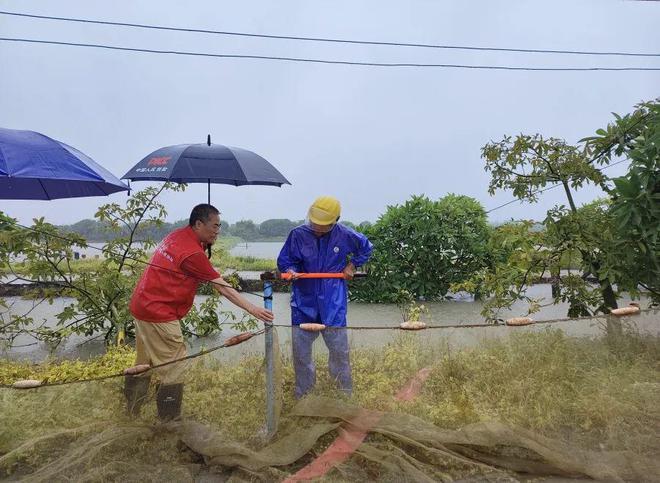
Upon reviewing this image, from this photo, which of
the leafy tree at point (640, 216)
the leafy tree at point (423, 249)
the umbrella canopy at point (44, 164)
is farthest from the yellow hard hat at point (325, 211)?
the leafy tree at point (423, 249)

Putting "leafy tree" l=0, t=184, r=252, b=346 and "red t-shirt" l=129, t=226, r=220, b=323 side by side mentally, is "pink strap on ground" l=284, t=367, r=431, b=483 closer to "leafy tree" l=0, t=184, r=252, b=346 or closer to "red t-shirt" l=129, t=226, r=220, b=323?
"red t-shirt" l=129, t=226, r=220, b=323

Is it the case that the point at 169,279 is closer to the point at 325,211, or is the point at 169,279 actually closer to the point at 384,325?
the point at 325,211

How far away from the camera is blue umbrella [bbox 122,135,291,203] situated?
175 inches

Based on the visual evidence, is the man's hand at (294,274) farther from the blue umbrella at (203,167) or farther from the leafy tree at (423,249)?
the leafy tree at (423,249)

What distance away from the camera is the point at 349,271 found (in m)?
3.83

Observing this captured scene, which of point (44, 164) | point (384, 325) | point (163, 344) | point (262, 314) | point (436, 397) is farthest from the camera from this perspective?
point (384, 325)

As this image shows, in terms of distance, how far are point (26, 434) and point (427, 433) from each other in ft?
7.70

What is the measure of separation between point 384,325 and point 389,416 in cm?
398

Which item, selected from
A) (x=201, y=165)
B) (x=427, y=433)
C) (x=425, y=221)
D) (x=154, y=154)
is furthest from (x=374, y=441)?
(x=425, y=221)

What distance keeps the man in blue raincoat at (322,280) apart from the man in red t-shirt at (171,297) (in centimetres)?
58

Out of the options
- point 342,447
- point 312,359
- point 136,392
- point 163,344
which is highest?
point 163,344

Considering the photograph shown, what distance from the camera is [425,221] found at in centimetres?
888

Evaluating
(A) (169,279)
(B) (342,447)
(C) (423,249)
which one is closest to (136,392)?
(A) (169,279)

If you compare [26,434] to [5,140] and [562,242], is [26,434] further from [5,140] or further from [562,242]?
[562,242]
